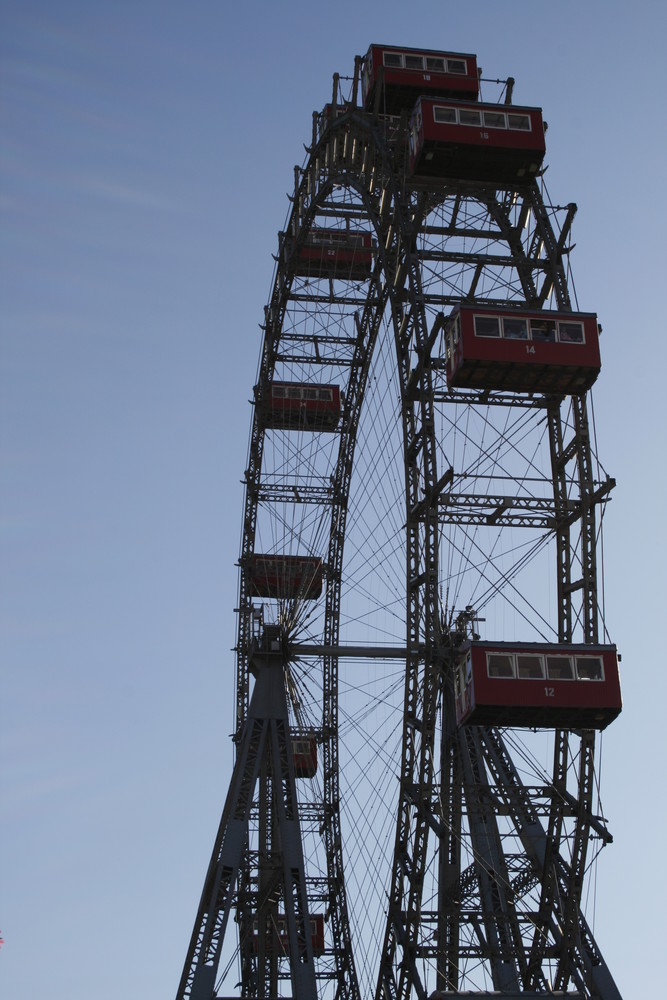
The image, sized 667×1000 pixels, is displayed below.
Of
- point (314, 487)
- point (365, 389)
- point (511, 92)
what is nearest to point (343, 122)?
point (511, 92)

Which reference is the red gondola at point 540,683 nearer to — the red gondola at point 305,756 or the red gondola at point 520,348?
the red gondola at point 520,348

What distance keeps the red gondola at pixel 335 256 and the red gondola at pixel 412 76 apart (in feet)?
21.5

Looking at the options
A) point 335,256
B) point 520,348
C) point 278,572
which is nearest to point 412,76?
point 335,256

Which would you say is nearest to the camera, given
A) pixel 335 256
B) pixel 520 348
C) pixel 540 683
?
pixel 540 683

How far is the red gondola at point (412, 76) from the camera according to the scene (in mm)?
36000

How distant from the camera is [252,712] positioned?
117 ft

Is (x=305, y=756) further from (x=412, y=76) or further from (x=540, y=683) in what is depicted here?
(x=412, y=76)

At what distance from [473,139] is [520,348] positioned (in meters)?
5.82

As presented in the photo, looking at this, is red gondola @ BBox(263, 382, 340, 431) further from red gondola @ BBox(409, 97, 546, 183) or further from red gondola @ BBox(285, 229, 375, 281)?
red gondola @ BBox(409, 97, 546, 183)

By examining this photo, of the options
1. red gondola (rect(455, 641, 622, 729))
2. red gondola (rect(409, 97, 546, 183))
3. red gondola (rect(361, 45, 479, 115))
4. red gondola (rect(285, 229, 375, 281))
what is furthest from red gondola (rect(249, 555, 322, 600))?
red gondola (rect(455, 641, 622, 729))

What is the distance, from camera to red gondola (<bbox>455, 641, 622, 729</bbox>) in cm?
2706

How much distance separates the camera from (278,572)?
43.8 m

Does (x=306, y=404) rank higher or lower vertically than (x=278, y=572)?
higher

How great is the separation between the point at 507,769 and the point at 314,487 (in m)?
13.8
